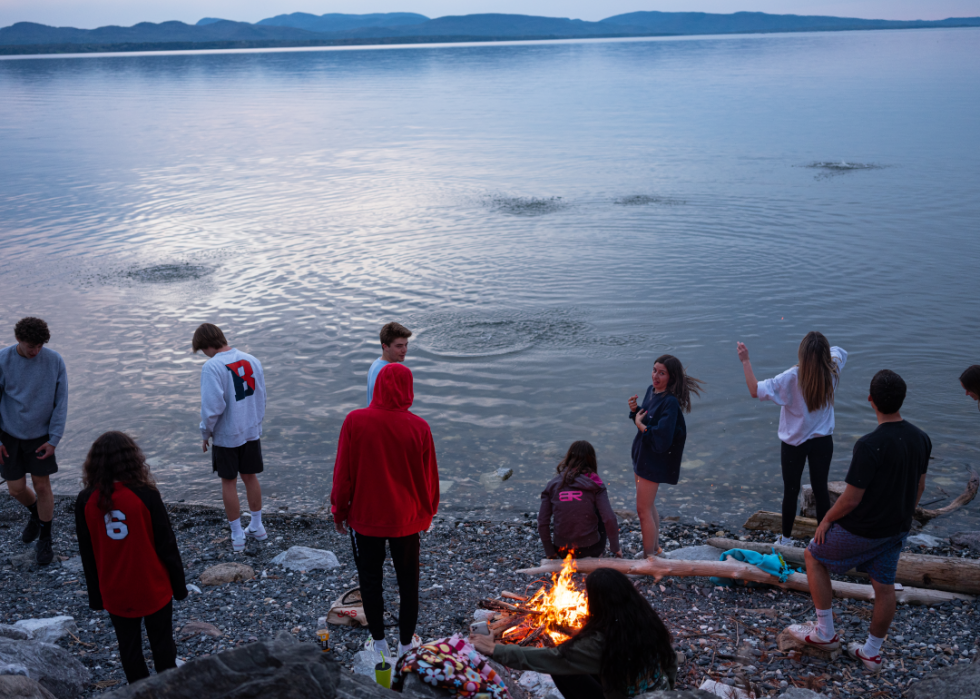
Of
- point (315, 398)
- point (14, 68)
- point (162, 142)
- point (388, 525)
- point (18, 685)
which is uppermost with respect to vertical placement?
point (14, 68)

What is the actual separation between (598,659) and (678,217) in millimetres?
19354

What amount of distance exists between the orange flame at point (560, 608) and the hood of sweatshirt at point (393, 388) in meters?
1.81

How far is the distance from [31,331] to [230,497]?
222 centimetres

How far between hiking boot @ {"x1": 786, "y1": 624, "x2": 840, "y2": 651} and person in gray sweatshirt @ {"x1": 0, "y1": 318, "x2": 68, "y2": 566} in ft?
20.3

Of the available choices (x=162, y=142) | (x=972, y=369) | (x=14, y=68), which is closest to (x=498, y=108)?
(x=162, y=142)

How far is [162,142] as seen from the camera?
42562mm

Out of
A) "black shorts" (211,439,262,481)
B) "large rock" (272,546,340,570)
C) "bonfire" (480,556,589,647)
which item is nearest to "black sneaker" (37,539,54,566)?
"black shorts" (211,439,262,481)

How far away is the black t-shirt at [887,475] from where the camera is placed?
4621mm

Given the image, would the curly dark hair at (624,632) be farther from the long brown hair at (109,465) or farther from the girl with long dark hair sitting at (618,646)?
the long brown hair at (109,465)

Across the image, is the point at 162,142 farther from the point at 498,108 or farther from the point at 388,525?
the point at 388,525

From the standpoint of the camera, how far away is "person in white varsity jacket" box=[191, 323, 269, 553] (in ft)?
21.2

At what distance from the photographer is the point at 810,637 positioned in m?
4.96

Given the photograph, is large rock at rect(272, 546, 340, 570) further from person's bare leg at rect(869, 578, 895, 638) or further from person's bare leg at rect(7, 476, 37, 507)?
person's bare leg at rect(869, 578, 895, 638)

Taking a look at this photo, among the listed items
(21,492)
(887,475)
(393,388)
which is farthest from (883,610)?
(21,492)
